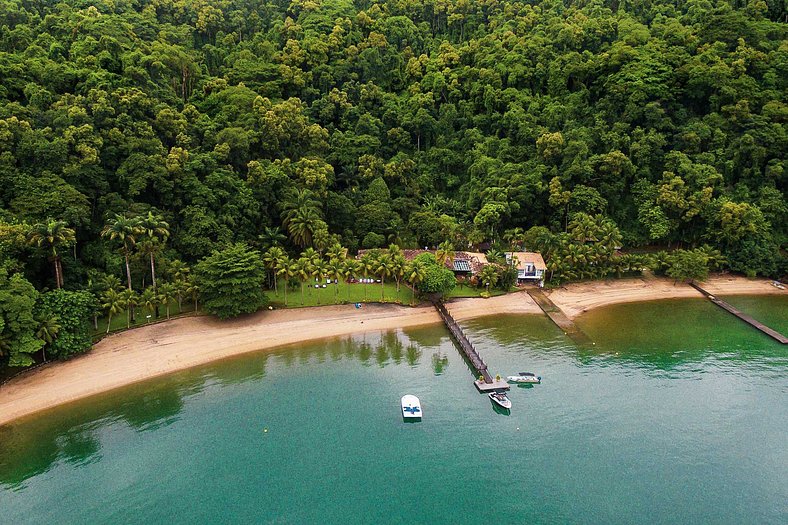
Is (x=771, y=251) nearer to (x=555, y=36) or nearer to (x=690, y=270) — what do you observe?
(x=690, y=270)

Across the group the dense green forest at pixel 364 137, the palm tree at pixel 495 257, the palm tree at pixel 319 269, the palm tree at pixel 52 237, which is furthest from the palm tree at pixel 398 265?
the palm tree at pixel 52 237

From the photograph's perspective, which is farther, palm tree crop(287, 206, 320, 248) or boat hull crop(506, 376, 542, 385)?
palm tree crop(287, 206, 320, 248)

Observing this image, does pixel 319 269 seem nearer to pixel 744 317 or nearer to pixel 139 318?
pixel 139 318

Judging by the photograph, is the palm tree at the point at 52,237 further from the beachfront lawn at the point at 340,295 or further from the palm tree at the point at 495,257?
the palm tree at the point at 495,257

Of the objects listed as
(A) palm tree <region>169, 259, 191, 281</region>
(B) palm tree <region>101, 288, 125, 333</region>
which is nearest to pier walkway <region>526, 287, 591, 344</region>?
(A) palm tree <region>169, 259, 191, 281</region>

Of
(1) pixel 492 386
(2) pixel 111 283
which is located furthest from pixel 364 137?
(1) pixel 492 386

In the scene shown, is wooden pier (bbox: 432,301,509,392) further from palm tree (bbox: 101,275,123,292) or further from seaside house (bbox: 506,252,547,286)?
palm tree (bbox: 101,275,123,292)
